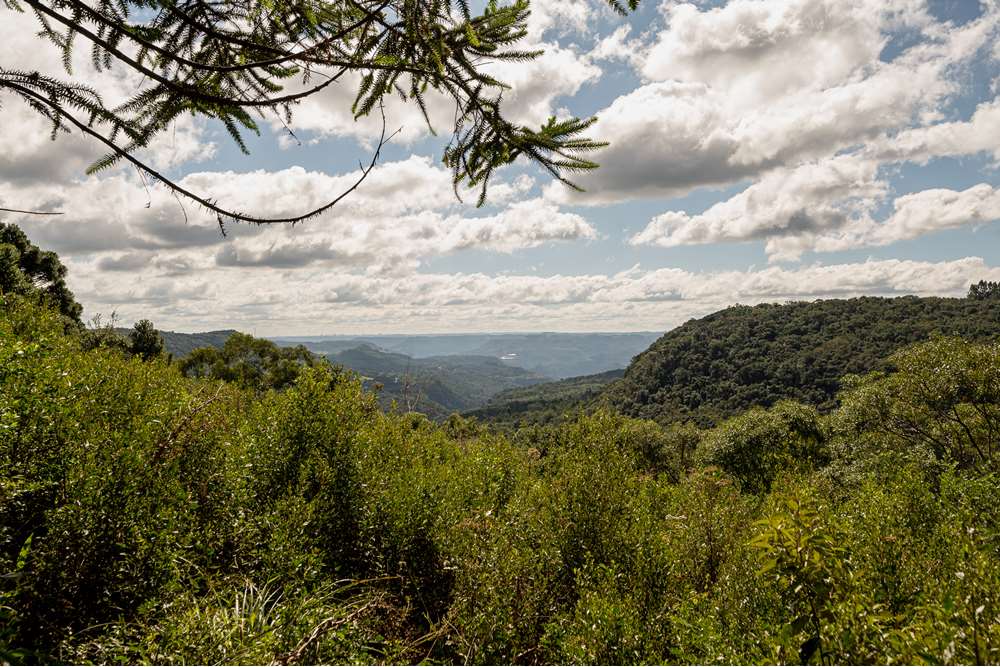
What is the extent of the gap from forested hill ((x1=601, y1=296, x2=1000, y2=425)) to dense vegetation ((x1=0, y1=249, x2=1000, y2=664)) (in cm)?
10796

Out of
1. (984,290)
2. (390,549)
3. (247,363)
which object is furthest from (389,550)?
(984,290)

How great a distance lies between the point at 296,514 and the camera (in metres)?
8.62

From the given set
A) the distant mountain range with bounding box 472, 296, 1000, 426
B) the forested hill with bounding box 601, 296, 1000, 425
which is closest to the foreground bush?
the distant mountain range with bounding box 472, 296, 1000, 426

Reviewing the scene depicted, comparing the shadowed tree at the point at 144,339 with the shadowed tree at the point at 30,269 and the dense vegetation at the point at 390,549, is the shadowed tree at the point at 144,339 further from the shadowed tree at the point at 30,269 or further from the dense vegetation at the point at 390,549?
the dense vegetation at the point at 390,549

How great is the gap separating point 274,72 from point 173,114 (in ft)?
2.94

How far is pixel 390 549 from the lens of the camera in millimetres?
10570

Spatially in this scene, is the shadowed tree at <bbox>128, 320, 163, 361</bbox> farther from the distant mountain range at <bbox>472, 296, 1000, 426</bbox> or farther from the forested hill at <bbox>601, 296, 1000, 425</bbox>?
the forested hill at <bbox>601, 296, 1000, 425</bbox>

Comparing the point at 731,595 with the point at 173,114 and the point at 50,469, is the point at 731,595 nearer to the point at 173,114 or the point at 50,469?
the point at 173,114

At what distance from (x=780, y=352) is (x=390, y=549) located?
150 m

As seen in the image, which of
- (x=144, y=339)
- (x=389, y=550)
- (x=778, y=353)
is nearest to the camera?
(x=389, y=550)

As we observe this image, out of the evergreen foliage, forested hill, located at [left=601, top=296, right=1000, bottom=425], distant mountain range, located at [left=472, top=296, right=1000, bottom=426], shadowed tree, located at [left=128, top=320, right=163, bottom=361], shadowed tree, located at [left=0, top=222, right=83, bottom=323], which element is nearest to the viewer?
shadowed tree, located at [left=0, top=222, right=83, bottom=323]

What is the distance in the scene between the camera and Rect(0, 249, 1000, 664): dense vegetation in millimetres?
4723

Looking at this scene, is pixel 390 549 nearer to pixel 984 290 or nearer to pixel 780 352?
pixel 780 352

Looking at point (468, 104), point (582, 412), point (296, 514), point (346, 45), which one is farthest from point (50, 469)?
point (582, 412)
